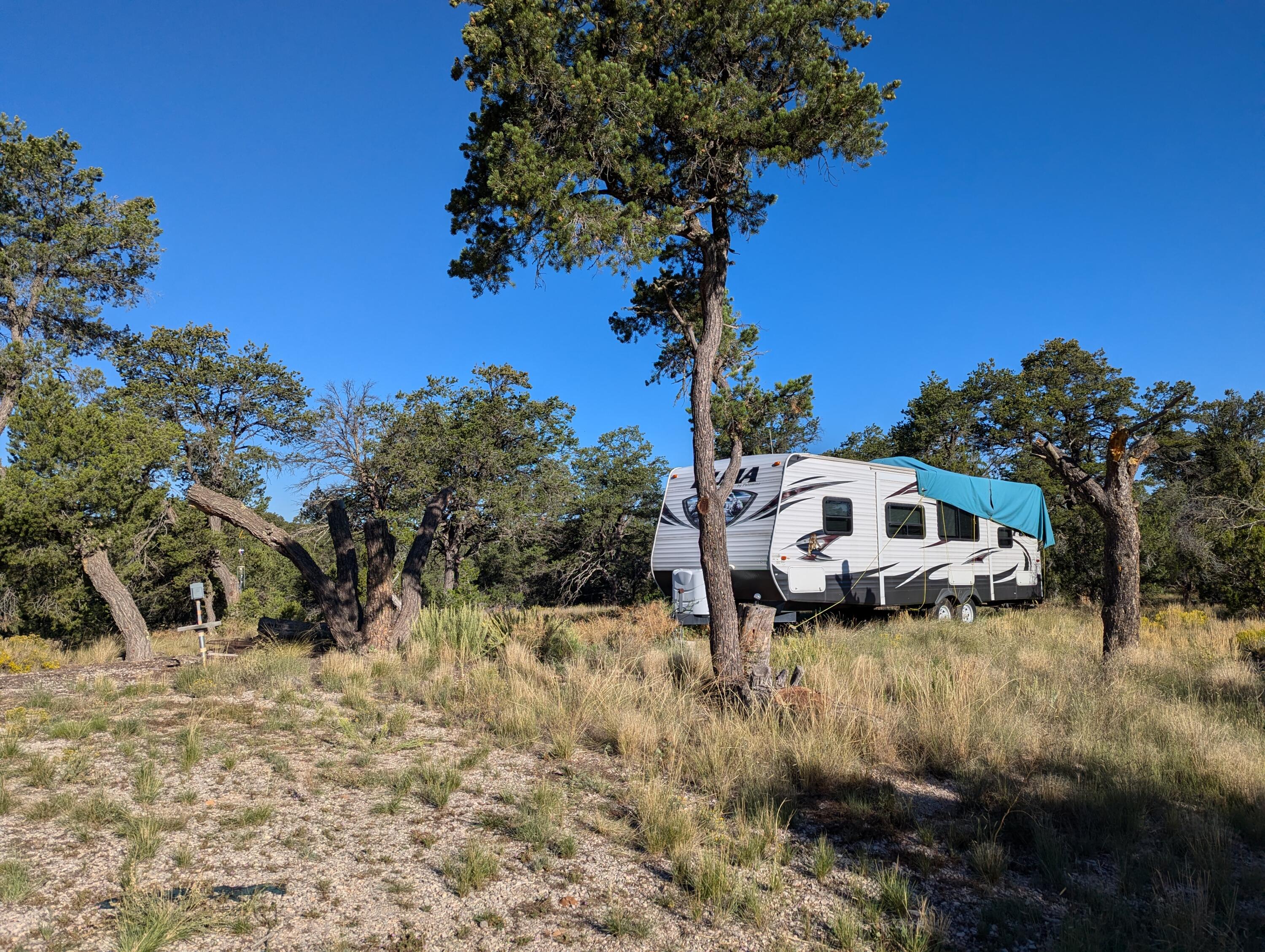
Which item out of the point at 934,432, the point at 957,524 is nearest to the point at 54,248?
the point at 957,524

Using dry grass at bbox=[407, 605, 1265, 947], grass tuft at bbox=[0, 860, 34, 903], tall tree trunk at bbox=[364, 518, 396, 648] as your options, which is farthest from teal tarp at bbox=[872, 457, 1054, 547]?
grass tuft at bbox=[0, 860, 34, 903]

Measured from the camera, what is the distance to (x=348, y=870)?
11.3ft

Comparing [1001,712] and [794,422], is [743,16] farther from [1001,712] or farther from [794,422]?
[794,422]

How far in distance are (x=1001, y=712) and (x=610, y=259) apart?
17.2 feet

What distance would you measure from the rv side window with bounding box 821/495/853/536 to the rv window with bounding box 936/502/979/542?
8.27 feet

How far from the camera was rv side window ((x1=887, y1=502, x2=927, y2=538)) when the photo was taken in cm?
1227

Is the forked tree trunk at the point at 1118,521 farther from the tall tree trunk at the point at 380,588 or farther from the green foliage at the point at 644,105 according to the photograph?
the tall tree trunk at the point at 380,588

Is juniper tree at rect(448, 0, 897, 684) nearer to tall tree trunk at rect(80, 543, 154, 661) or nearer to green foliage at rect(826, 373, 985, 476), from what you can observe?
tall tree trunk at rect(80, 543, 154, 661)

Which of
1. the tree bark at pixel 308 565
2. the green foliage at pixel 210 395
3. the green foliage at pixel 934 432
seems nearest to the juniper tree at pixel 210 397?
the green foliage at pixel 210 395

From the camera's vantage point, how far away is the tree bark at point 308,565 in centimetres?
1025

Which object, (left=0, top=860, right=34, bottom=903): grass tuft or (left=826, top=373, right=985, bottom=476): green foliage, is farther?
(left=826, top=373, right=985, bottom=476): green foliage

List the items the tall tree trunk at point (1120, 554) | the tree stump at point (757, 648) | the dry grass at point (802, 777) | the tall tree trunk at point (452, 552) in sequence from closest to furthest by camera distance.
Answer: the dry grass at point (802, 777) < the tree stump at point (757, 648) < the tall tree trunk at point (1120, 554) < the tall tree trunk at point (452, 552)

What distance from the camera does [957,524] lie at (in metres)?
13.6

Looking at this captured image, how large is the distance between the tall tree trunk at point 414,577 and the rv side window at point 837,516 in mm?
6045
